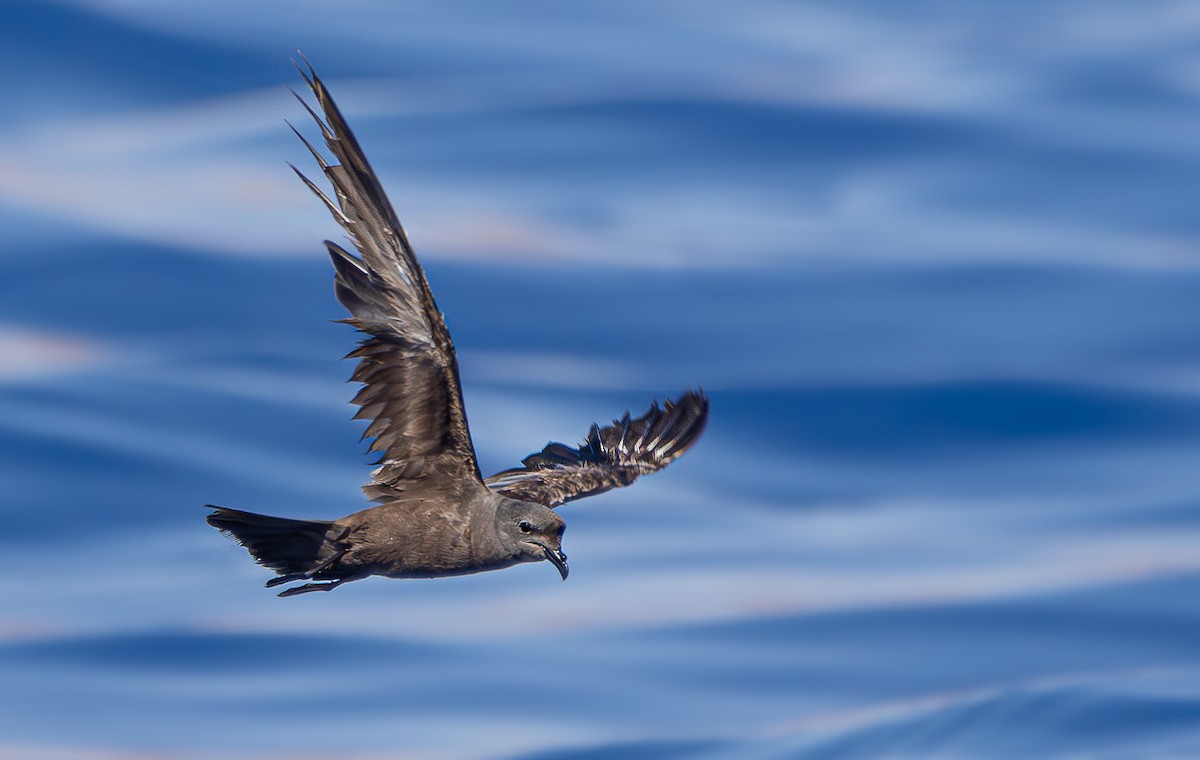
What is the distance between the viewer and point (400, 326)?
8.29 meters

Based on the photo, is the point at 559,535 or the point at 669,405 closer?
the point at 559,535

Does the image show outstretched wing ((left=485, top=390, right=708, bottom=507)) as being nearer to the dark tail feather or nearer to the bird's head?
the bird's head

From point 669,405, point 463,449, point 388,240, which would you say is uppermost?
point 669,405

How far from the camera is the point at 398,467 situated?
341 inches

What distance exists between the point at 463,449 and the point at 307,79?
1982 millimetres

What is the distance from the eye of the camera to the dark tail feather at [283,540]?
8023mm

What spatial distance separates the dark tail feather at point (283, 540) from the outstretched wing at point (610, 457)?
1.61 metres

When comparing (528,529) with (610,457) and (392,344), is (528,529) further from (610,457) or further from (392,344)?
(610,457)

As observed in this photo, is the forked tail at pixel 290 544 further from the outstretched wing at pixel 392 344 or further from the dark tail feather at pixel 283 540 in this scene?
the outstretched wing at pixel 392 344

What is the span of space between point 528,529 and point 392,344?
1.06m

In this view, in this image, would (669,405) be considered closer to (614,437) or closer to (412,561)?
(614,437)

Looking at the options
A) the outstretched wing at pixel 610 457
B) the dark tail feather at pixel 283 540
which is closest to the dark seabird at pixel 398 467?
the dark tail feather at pixel 283 540

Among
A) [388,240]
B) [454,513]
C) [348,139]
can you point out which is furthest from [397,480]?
[348,139]

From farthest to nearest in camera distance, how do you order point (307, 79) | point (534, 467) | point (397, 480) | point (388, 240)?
1. point (534, 467)
2. point (397, 480)
3. point (388, 240)
4. point (307, 79)
